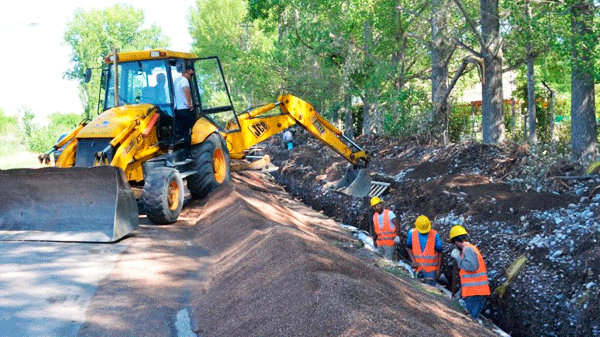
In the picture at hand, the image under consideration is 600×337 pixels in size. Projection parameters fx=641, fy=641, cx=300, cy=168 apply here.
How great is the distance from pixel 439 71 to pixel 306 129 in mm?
7916

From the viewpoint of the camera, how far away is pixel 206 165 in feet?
39.9

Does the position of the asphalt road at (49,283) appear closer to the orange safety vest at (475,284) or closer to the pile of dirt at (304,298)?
the pile of dirt at (304,298)

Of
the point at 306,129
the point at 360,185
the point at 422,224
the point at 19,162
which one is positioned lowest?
the point at 422,224

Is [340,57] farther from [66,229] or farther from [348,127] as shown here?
[66,229]

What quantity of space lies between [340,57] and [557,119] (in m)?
8.41

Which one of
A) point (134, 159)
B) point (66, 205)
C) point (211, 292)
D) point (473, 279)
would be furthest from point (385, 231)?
point (66, 205)

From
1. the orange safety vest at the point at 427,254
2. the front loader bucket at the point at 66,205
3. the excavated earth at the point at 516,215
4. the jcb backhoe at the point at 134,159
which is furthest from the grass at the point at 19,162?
the orange safety vest at the point at 427,254

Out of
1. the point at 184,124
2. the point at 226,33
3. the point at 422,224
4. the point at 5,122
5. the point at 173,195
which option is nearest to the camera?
the point at 422,224

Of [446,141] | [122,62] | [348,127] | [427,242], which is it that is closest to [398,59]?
[348,127]

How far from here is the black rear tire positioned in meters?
12.1

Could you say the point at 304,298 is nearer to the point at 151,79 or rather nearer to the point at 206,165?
the point at 206,165

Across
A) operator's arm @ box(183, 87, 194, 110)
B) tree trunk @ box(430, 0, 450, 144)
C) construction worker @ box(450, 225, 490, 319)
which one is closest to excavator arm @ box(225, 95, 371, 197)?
operator's arm @ box(183, 87, 194, 110)

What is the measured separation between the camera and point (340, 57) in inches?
960

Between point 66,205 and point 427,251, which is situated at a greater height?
point 66,205
